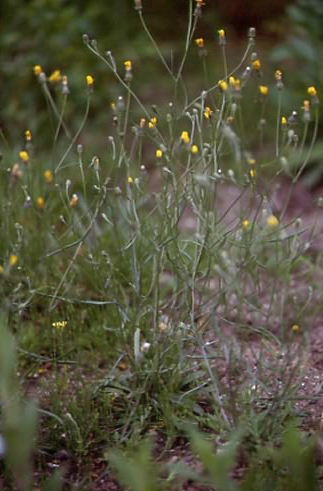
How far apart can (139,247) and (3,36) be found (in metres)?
2.71

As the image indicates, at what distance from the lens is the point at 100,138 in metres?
6.25

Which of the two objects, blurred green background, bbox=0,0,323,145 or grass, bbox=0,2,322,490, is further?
blurred green background, bbox=0,0,323,145

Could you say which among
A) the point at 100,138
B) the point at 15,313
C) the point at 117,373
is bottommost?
the point at 100,138

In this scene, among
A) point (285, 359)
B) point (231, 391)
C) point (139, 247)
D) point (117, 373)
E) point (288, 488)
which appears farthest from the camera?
point (139, 247)

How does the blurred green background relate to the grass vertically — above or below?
below

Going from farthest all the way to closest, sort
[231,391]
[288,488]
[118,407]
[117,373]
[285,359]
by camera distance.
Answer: [117,373] → [118,407] → [285,359] → [231,391] → [288,488]

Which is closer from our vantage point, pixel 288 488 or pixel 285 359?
pixel 288 488

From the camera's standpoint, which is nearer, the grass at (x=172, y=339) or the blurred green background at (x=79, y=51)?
the grass at (x=172, y=339)

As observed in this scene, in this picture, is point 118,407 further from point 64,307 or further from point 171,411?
point 64,307

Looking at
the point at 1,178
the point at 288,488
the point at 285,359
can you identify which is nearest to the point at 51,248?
the point at 1,178

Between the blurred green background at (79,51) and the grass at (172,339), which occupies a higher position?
the grass at (172,339)

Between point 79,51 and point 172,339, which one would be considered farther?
point 79,51

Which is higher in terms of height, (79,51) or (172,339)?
(172,339)

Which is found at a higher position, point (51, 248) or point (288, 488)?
point (288, 488)
